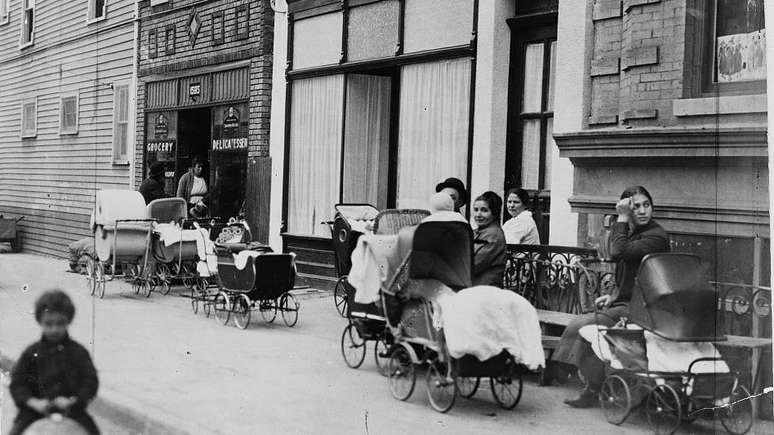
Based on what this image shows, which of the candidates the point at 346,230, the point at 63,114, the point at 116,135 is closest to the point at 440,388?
the point at 346,230

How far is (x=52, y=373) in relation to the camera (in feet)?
18.7

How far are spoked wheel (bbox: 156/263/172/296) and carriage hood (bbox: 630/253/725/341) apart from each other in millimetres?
7956

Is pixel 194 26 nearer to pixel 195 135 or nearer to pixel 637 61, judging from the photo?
pixel 195 135

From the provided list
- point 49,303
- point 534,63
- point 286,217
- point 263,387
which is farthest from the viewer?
point 286,217

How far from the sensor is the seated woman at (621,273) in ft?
21.4

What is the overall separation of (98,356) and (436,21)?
6.33 m

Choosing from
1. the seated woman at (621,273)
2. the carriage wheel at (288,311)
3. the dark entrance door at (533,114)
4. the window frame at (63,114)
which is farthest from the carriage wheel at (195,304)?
the seated woman at (621,273)

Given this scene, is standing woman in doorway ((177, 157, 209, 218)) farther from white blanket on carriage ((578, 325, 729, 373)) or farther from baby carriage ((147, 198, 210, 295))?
white blanket on carriage ((578, 325, 729, 373))

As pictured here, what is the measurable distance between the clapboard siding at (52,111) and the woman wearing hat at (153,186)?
1068 millimetres

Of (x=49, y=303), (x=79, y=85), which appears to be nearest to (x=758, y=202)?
(x=49, y=303)

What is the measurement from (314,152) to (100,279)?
13.9 ft

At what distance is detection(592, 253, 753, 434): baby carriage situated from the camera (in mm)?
5816

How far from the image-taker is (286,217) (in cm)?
1477

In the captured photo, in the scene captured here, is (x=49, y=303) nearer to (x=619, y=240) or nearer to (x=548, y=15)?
(x=619, y=240)
